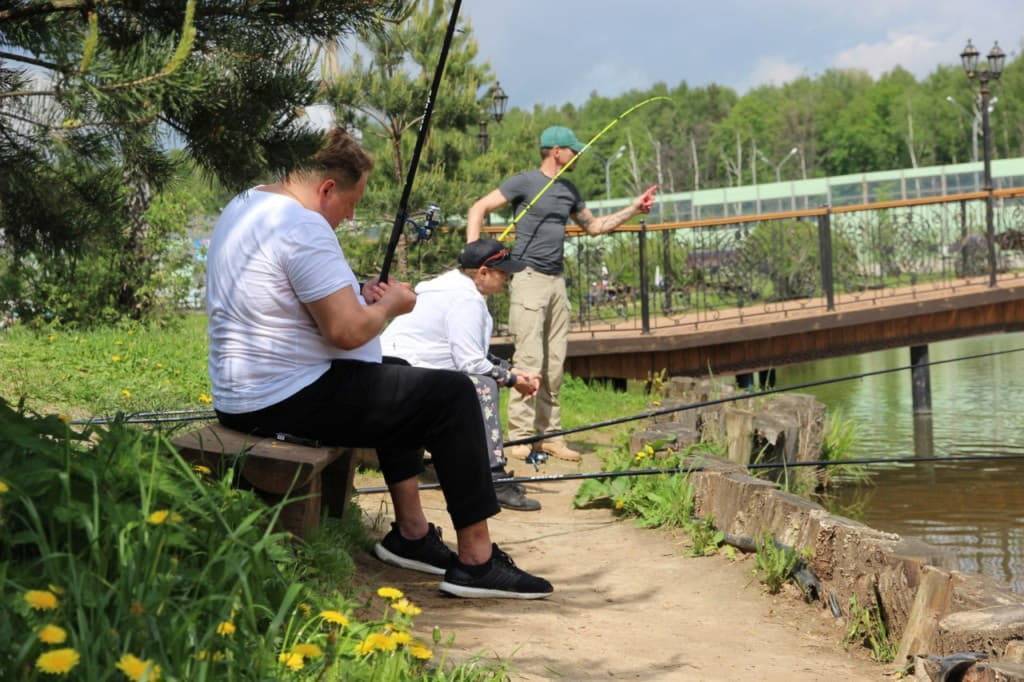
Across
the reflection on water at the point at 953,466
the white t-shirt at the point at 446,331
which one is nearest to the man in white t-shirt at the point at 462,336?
the white t-shirt at the point at 446,331

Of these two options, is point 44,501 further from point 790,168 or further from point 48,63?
point 790,168

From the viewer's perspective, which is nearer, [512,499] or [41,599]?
[41,599]

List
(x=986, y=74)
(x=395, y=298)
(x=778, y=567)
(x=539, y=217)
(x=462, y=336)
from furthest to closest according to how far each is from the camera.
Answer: (x=986, y=74) → (x=539, y=217) → (x=462, y=336) → (x=778, y=567) → (x=395, y=298)

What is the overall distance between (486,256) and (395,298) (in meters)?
2.23

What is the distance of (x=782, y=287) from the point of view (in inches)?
576

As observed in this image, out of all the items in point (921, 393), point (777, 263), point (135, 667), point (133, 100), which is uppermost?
point (133, 100)

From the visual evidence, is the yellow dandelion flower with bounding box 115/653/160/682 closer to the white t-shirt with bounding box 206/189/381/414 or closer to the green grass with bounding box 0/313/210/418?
the white t-shirt with bounding box 206/189/381/414

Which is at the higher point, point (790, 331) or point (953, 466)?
point (790, 331)

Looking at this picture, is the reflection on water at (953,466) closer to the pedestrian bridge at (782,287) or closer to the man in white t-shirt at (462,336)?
A: the pedestrian bridge at (782,287)

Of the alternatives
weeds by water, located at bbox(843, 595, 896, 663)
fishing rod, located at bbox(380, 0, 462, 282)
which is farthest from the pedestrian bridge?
fishing rod, located at bbox(380, 0, 462, 282)

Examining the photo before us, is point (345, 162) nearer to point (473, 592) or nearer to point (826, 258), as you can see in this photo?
point (473, 592)

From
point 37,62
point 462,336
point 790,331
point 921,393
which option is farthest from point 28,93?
point 921,393

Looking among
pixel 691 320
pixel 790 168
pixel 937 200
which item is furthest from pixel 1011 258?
pixel 790 168

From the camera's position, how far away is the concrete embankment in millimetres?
3588
